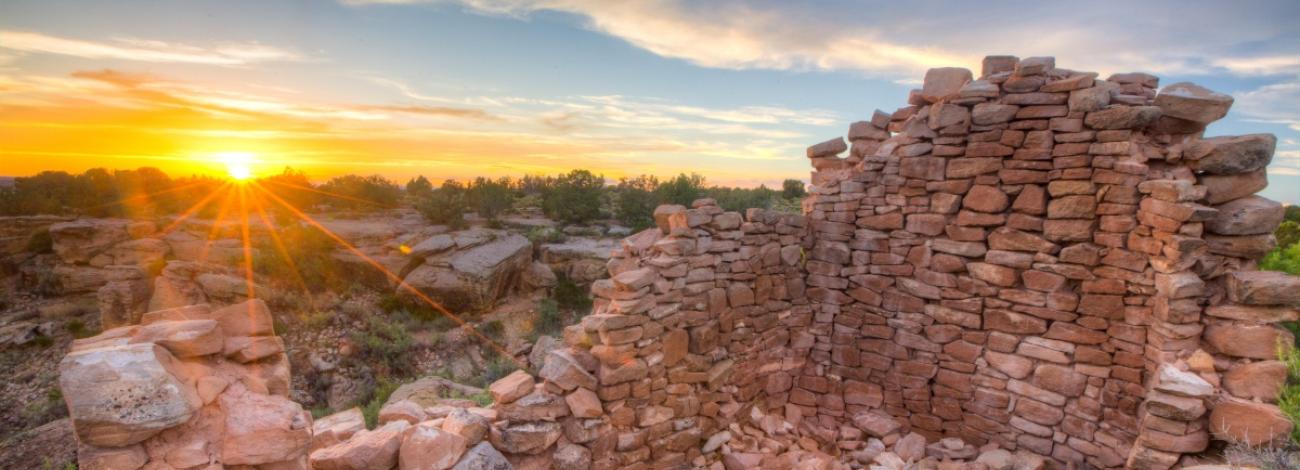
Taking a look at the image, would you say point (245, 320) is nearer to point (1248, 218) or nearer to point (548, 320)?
point (1248, 218)

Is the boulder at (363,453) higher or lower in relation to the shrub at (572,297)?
higher

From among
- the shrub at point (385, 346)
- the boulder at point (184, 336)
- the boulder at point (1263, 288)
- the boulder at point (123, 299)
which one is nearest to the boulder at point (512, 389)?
the boulder at point (184, 336)

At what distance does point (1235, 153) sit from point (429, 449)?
688 cm

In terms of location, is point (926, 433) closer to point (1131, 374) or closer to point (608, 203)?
point (1131, 374)

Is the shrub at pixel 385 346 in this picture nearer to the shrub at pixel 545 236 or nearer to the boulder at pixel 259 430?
the shrub at pixel 545 236

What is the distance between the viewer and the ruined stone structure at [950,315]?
438 centimetres

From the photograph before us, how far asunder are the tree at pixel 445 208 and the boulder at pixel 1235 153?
62.6 ft

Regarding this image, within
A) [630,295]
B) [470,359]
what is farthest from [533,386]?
[470,359]

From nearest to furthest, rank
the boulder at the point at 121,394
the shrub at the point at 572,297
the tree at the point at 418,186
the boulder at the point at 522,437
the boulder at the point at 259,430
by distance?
the boulder at the point at 121,394 < the boulder at the point at 259,430 < the boulder at the point at 522,437 < the shrub at the point at 572,297 < the tree at the point at 418,186

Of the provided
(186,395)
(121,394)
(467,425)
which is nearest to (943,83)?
(467,425)

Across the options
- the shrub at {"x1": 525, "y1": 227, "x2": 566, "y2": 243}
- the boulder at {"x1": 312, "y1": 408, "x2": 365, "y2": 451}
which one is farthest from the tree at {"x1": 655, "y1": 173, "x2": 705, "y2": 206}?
the boulder at {"x1": 312, "y1": 408, "x2": 365, "y2": 451}

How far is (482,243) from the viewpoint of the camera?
17031mm

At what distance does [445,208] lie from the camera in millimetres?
19984

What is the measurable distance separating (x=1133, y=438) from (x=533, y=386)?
17.9ft
